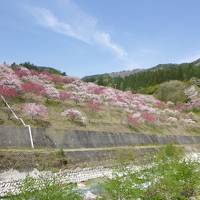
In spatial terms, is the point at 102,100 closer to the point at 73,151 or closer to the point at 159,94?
the point at 73,151

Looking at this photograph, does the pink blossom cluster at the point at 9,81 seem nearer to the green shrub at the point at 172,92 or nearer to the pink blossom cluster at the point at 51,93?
the pink blossom cluster at the point at 51,93

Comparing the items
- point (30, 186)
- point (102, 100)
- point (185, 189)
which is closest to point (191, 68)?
point (102, 100)

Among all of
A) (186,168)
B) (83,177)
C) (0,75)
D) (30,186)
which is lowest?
(83,177)

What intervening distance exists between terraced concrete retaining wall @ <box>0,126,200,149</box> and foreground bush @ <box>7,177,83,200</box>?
15292mm

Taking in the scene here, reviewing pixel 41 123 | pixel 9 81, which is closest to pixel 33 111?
pixel 41 123

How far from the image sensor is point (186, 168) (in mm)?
13703

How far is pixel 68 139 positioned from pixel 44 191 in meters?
20.6

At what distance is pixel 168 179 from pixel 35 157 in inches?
469

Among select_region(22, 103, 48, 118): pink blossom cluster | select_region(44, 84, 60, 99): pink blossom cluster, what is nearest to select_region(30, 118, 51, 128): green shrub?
select_region(22, 103, 48, 118): pink blossom cluster

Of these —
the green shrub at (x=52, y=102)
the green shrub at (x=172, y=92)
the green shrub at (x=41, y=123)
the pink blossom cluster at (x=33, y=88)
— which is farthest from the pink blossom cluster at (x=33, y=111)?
the green shrub at (x=172, y=92)

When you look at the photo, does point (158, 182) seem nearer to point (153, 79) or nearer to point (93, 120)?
point (93, 120)

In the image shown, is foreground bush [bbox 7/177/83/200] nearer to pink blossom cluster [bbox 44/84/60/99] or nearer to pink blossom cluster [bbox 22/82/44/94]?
pink blossom cluster [bbox 22/82/44/94]

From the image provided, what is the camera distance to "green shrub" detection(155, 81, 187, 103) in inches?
3036

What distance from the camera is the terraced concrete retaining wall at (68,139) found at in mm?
24831
